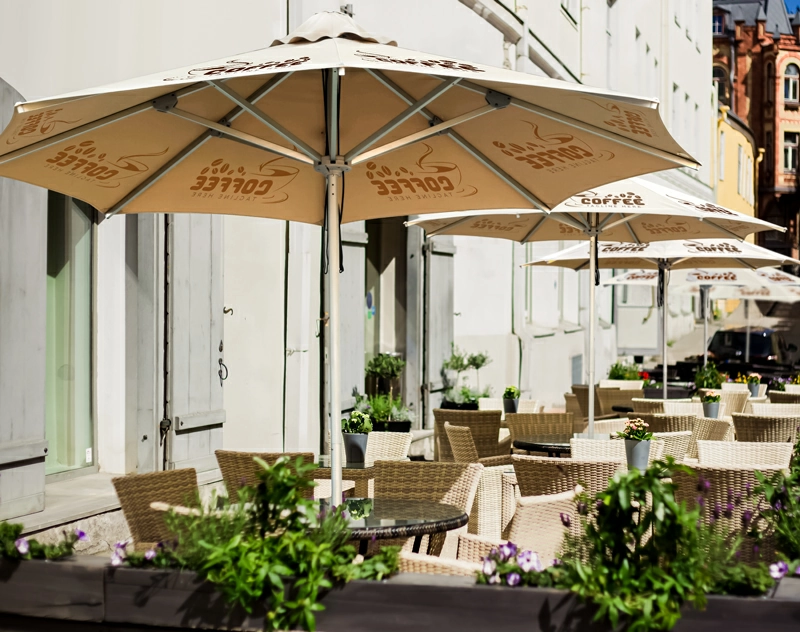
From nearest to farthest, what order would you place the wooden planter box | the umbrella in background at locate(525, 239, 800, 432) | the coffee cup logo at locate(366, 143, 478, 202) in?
the wooden planter box < the coffee cup logo at locate(366, 143, 478, 202) < the umbrella in background at locate(525, 239, 800, 432)

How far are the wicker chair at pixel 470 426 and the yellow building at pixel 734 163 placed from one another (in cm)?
3388

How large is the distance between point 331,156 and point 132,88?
1.30m

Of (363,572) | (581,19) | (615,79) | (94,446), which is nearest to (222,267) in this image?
(94,446)

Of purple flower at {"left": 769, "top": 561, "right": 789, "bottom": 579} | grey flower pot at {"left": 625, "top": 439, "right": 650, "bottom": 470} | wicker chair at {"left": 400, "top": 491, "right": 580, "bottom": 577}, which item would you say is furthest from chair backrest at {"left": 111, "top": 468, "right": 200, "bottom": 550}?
grey flower pot at {"left": 625, "top": 439, "right": 650, "bottom": 470}

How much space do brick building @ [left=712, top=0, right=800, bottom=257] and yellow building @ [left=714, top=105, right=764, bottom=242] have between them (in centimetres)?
645

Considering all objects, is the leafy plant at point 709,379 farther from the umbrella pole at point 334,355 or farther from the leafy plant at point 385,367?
the umbrella pole at point 334,355

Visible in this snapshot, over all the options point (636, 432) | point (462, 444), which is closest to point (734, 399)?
point (462, 444)

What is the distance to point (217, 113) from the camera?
17.5 ft

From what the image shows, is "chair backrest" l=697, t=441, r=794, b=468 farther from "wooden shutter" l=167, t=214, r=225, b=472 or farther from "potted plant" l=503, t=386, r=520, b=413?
"potted plant" l=503, t=386, r=520, b=413

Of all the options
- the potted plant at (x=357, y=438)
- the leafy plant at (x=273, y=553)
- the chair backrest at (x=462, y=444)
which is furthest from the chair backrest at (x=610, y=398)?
the leafy plant at (x=273, y=553)

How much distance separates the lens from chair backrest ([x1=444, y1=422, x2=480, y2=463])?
7.84 metres

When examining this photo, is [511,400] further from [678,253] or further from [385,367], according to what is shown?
[678,253]

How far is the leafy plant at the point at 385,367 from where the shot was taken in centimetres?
1249

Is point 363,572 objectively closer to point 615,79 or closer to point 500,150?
point 500,150
